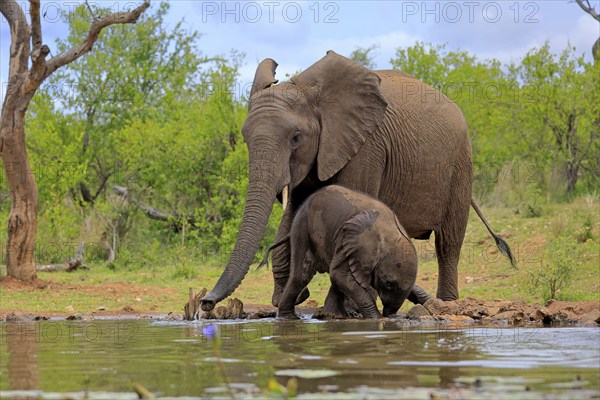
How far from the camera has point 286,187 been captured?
9.24 m

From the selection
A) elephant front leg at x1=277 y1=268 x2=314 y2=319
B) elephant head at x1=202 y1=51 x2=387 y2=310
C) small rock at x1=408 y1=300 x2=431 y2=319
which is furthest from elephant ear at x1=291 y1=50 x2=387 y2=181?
small rock at x1=408 y1=300 x2=431 y2=319

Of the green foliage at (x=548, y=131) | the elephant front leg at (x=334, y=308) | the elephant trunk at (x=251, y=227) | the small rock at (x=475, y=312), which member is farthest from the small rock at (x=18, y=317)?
the green foliage at (x=548, y=131)

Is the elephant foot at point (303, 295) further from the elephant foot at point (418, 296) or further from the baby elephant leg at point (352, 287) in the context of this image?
the elephant foot at point (418, 296)

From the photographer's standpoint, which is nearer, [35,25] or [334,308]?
[334,308]

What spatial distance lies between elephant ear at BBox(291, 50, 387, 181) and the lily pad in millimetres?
4233

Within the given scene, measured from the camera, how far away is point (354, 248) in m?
8.91

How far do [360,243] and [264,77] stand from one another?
1.91 meters

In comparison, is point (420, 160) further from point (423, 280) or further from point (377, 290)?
point (423, 280)

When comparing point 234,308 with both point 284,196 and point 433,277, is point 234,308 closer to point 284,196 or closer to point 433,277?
point 284,196

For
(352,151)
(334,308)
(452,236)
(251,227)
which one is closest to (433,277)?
(452,236)

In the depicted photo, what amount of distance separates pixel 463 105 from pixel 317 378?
23577 millimetres

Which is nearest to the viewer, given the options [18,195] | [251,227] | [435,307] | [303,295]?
[251,227]

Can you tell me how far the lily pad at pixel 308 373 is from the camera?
506 centimetres

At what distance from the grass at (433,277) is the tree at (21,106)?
0.82m
